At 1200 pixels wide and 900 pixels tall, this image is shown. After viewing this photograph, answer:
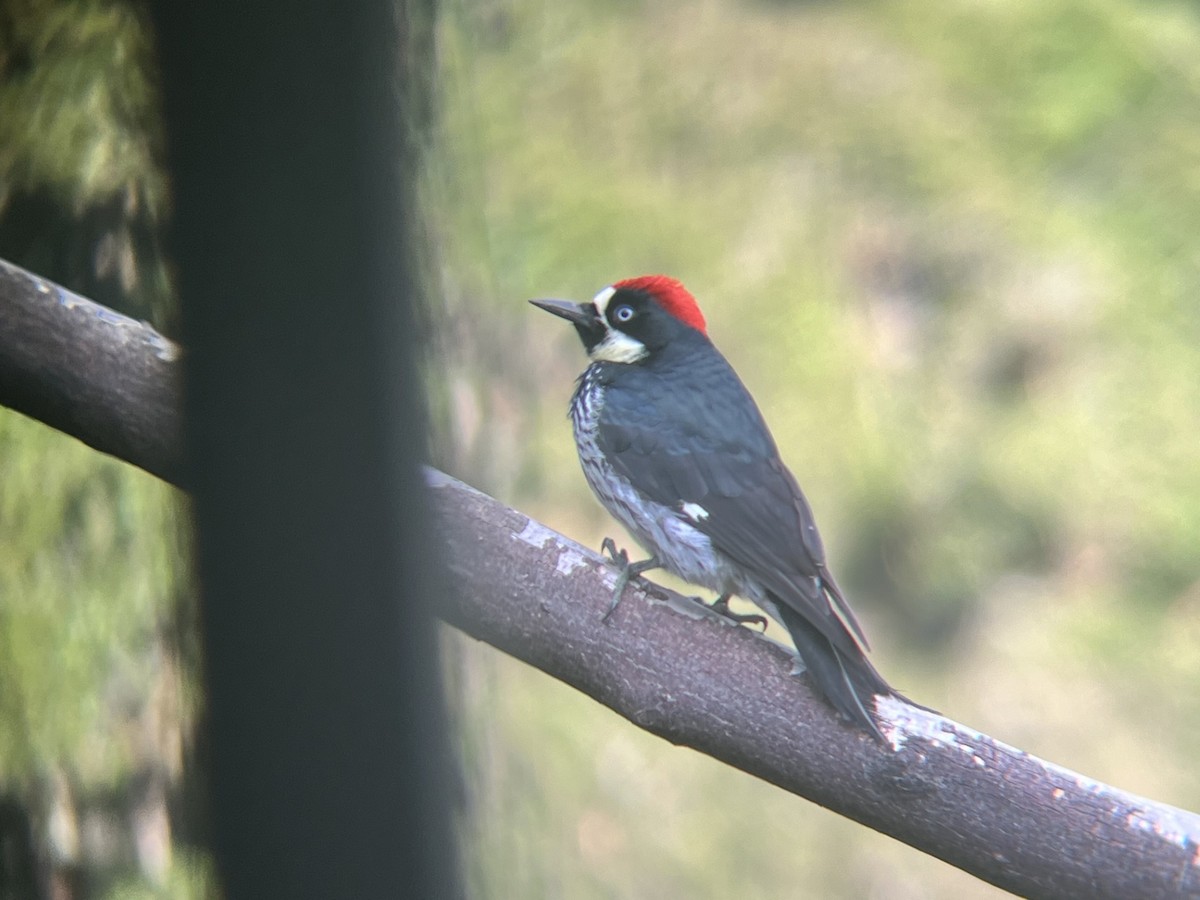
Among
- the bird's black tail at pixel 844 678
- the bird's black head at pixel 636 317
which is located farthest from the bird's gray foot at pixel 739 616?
the bird's black head at pixel 636 317

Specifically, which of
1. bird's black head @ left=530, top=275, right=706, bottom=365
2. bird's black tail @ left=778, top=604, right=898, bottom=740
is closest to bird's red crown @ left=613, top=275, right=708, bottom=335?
bird's black head @ left=530, top=275, right=706, bottom=365

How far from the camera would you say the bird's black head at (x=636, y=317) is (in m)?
2.23

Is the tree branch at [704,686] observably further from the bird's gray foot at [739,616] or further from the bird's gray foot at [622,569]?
the bird's gray foot at [739,616]

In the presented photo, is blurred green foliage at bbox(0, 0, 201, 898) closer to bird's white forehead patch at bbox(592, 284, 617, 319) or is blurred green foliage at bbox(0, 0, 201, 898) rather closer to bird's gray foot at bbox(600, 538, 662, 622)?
bird's gray foot at bbox(600, 538, 662, 622)

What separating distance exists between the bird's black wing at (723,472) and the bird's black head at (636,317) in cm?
10

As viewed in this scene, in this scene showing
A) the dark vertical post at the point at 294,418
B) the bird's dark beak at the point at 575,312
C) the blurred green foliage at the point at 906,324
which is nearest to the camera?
the dark vertical post at the point at 294,418

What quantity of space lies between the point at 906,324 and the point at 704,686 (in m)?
3.09

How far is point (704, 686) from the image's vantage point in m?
1.60

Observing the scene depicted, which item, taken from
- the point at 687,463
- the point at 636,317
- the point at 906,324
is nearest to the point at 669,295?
the point at 636,317

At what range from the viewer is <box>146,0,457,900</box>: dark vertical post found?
0.79 metres

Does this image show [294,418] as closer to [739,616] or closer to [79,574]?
→ [79,574]

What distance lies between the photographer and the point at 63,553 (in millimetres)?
1547

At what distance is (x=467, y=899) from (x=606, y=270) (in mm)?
3289

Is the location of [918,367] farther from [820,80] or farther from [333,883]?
[333,883]
